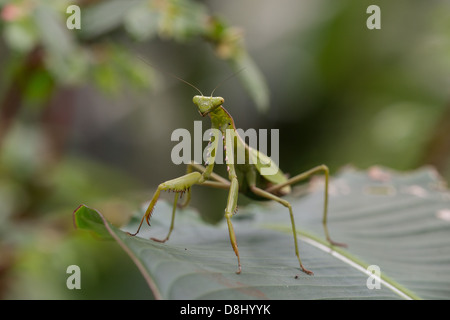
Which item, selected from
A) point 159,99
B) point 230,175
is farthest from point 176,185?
point 159,99

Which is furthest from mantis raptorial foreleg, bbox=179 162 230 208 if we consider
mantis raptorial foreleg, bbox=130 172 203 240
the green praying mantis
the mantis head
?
the mantis head

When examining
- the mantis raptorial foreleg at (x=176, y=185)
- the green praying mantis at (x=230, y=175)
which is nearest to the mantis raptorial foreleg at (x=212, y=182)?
the green praying mantis at (x=230, y=175)

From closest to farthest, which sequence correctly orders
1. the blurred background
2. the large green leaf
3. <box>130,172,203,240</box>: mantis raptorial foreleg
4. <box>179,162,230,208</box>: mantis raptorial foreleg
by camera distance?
the large green leaf < <box>130,172,203,240</box>: mantis raptorial foreleg < <box>179,162,230,208</box>: mantis raptorial foreleg < the blurred background

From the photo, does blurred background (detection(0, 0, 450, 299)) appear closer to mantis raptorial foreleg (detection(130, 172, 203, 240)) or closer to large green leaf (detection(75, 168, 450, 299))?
mantis raptorial foreleg (detection(130, 172, 203, 240))

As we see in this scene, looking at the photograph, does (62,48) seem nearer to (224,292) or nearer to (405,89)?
(224,292)

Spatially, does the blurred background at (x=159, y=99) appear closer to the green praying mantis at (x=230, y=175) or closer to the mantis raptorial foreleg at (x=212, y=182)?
the green praying mantis at (x=230, y=175)

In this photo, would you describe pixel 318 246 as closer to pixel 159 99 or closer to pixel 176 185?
pixel 176 185

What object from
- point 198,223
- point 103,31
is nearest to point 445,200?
point 198,223
